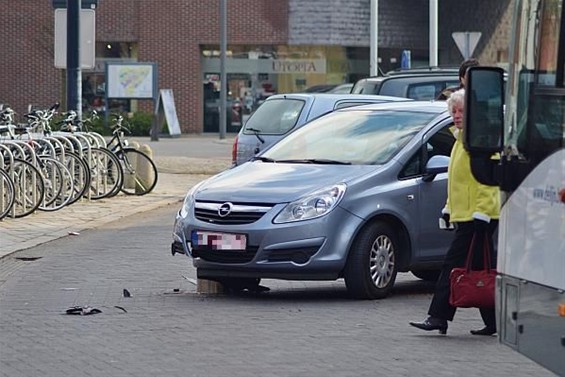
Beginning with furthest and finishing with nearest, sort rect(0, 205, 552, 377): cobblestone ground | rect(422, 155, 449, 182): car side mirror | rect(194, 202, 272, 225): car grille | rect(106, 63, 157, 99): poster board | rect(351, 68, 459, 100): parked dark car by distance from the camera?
rect(106, 63, 157, 99): poster board → rect(351, 68, 459, 100): parked dark car → rect(422, 155, 449, 182): car side mirror → rect(194, 202, 272, 225): car grille → rect(0, 205, 552, 377): cobblestone ground

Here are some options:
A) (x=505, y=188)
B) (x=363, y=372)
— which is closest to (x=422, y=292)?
(x=363, y=372)

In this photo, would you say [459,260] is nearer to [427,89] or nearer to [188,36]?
[427,89]

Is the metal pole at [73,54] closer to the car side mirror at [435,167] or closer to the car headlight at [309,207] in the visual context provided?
the car side mirror at [435,167]

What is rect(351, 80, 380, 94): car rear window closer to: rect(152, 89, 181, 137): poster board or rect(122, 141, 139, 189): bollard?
rect(122, 141, 139, 189): bollard

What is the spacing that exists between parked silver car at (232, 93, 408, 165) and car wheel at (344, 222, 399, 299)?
723 cm

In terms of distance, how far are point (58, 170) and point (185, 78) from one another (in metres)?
31.4

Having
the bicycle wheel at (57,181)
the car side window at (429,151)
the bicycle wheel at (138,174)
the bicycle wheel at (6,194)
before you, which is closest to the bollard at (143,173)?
the bicycle wheel at (138,174)

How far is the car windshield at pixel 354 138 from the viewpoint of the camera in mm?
12000

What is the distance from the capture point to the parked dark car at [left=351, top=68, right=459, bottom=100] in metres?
21.8

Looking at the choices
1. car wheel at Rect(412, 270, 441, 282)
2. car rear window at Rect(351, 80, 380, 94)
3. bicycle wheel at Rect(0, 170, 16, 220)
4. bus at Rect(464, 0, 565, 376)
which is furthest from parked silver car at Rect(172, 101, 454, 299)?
car rear window at Rect(351, 80, 380, 94)

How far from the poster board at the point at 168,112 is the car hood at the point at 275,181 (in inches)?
1357

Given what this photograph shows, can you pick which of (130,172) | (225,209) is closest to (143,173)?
(130,172)

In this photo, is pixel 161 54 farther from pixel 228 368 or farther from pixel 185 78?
pixel 228 368

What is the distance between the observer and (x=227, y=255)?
444 inches
